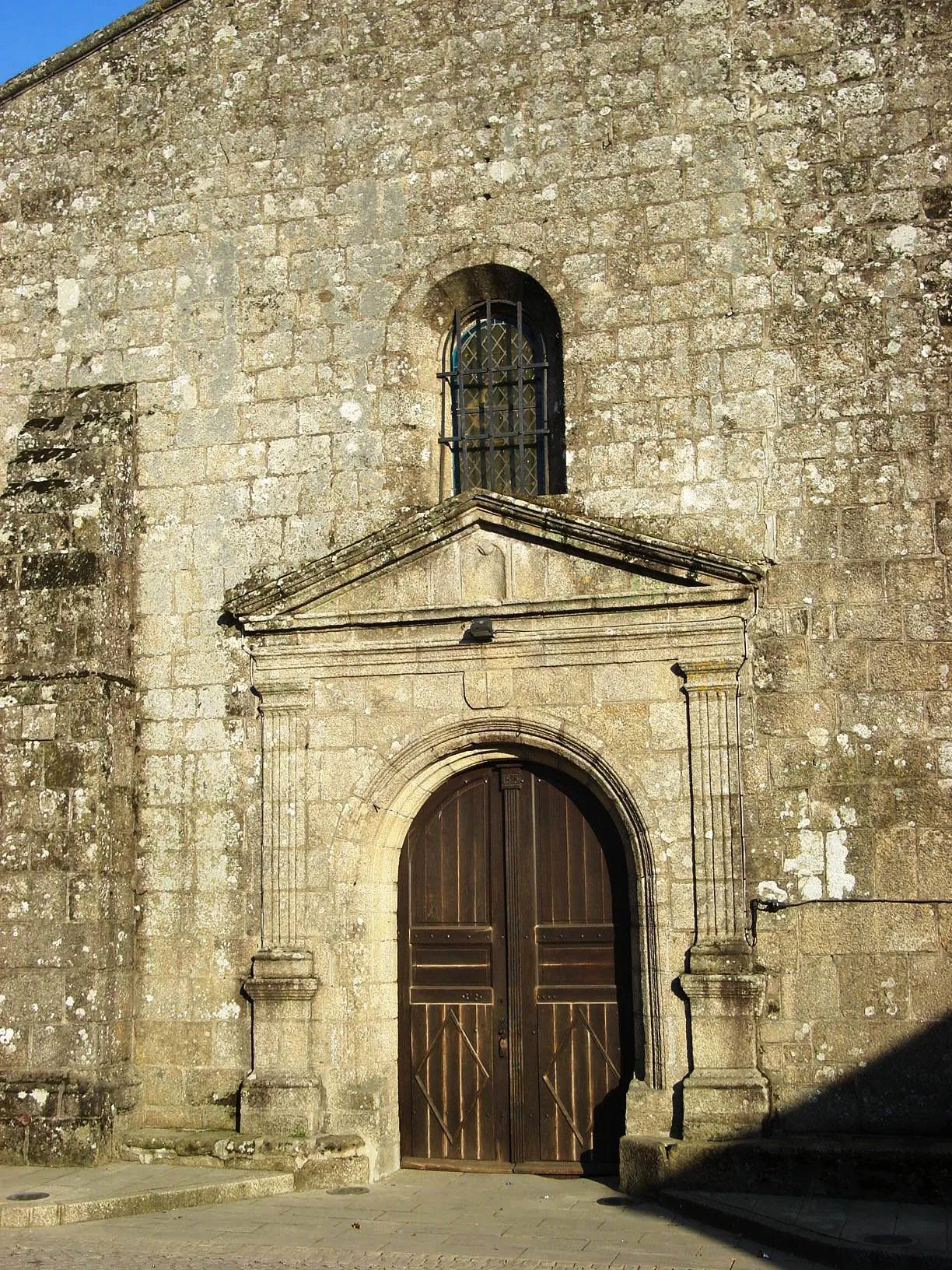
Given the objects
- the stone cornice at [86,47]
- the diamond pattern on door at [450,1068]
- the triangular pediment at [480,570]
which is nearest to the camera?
the triangular pediment at [480,570]

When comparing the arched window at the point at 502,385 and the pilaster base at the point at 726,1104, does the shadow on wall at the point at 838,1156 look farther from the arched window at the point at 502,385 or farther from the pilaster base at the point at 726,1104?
the arched window at the point at 502,385

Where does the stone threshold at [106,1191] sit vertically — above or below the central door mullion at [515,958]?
below

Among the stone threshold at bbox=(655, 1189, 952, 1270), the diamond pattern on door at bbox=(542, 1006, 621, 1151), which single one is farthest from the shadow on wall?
the diamond pattern on door at bbox=(542, 1006, 621, 1151)

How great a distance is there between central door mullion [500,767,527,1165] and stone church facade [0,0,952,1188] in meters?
0.03

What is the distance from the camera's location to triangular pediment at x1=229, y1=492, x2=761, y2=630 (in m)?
7.98

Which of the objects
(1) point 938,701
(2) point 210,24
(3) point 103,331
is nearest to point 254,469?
(3) point 103,331

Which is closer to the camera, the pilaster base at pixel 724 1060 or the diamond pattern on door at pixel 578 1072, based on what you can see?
the pilaster base at pixel 724 1060

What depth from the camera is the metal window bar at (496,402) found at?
28.9 ft

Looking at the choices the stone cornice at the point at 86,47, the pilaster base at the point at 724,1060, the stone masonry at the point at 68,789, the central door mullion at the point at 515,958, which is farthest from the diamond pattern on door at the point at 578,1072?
the stone cornice at the point at 86,47

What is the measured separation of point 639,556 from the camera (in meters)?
7.99

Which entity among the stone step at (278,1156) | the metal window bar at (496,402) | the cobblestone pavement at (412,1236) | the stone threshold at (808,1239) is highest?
the metal window bar at (496,402)

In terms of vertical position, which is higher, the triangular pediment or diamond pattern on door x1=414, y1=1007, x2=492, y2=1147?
the triangular pediment

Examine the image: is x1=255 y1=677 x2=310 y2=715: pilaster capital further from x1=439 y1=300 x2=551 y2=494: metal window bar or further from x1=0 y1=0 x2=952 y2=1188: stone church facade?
x1=439 y1=300 x2=551 y2=494: metal window bar

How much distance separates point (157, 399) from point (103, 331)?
0.64 meters
